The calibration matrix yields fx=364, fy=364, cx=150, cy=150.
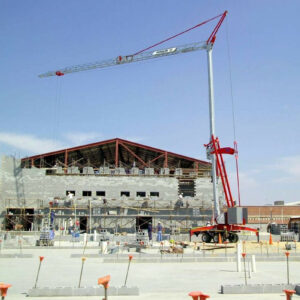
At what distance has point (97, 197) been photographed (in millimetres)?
46000

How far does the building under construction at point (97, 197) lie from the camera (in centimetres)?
4488

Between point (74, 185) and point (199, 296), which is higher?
point (74, 185)

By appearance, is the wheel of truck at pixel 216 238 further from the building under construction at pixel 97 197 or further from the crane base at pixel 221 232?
the building under construction at pixel 97 197

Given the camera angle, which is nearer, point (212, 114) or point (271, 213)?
point (212, 114)

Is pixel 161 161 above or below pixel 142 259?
above

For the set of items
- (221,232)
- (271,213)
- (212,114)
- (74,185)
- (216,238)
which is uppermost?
(212,114)

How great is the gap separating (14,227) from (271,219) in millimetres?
38642

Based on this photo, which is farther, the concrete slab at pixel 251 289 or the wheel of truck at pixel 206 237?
the wheel of truck at pixel 206 237

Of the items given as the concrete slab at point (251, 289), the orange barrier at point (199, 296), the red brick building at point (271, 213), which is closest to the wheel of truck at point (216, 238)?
the concrete slab at point (251, 289)

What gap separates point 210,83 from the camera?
156 ft

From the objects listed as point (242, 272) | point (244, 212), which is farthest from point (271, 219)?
point (242, 272)

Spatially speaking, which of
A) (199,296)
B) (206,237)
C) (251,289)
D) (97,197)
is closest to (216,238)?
(206,237)

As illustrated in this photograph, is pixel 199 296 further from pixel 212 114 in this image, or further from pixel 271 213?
pixel 271 213

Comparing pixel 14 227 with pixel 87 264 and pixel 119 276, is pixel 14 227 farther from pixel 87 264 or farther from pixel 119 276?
pixel 119 276
